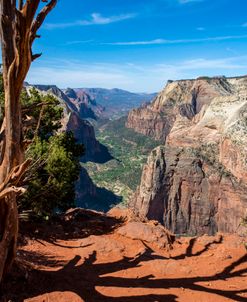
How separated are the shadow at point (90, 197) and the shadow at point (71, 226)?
11800cm

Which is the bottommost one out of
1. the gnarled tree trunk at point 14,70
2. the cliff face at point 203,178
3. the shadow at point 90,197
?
the shadow at point 90,197

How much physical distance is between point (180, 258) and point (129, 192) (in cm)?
14504

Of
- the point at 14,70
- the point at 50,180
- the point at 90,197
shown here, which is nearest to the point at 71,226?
the point at 50,180

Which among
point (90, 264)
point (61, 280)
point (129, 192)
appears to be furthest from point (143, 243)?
point (129, 192)

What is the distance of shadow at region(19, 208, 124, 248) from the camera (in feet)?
62.0

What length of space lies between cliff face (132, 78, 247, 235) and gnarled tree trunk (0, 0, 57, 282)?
95.0 metres

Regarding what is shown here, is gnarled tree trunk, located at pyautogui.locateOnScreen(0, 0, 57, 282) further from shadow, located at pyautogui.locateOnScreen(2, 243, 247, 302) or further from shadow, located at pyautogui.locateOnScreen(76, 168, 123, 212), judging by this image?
shadow, located at pyautogui.locateOnScreen(76, 168, 123, 212)

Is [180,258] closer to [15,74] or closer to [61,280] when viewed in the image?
[61,280]

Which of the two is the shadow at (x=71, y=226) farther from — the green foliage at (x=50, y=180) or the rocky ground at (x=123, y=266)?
the green foliage at (x=50, y=180)

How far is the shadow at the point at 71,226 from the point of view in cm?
1891

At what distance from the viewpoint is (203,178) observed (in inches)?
4313

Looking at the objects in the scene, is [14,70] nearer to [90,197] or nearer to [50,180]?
[50,180]

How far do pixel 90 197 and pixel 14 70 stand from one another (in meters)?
144

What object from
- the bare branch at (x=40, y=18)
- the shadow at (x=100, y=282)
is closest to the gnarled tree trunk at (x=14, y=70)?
the bare branch at (x=40, y=18)
